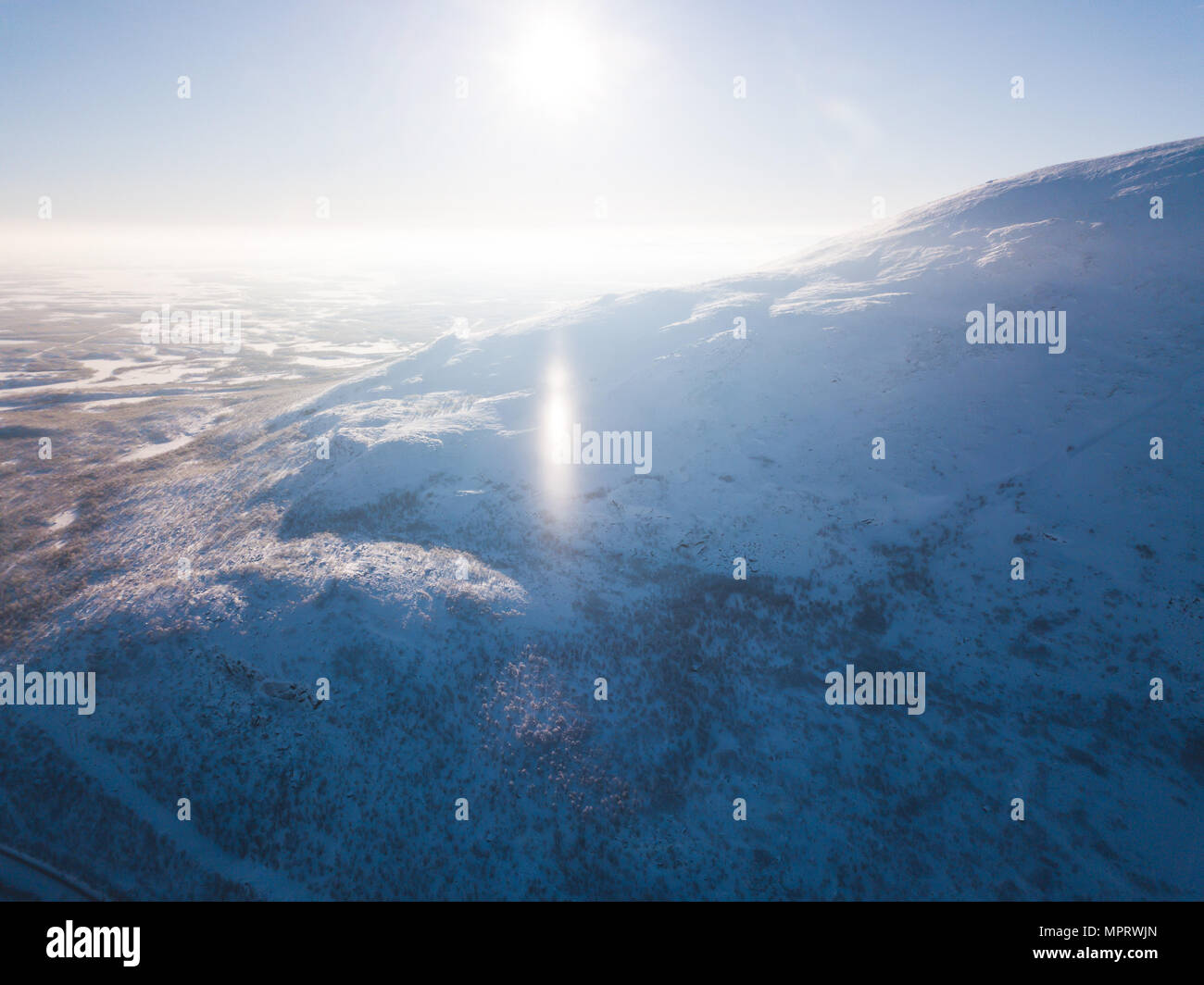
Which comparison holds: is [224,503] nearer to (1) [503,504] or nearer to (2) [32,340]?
(1) [503,504]

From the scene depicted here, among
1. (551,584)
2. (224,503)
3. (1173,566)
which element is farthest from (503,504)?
(1173,566)

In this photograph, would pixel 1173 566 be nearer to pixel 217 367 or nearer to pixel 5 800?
pixel 5 800

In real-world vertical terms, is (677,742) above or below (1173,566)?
below

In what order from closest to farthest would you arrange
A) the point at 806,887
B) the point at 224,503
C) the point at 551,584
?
1. the point at 806,887
2. the point at 551,584
3. the point at 224,503
